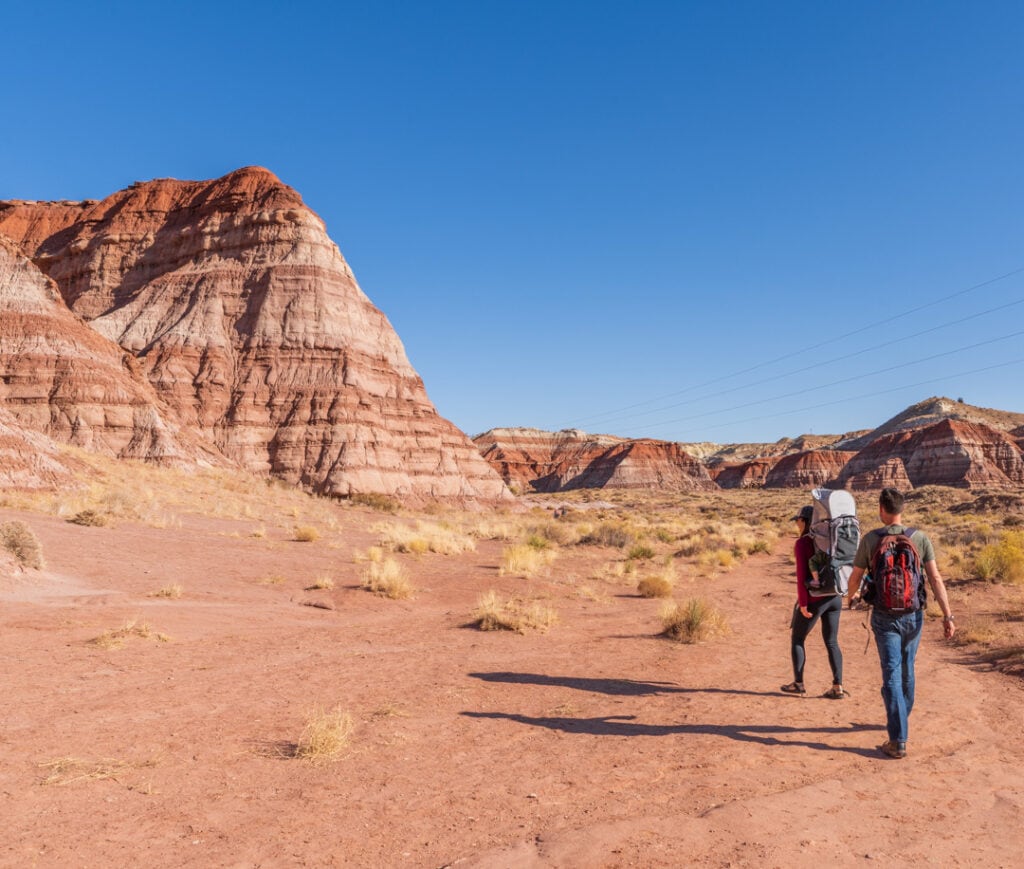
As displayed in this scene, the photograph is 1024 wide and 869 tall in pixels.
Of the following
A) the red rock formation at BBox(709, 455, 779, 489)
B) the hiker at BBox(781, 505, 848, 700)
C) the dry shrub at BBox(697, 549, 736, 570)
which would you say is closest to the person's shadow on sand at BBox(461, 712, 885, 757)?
the hiker at BBox(781, 505, 848, 700)

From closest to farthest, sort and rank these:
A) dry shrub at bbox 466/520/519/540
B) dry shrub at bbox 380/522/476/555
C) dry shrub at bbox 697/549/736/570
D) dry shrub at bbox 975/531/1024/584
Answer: dry shrub at bbox 975/531/1024/584 < dry shrub at bbox 697/549/736/570 < dry shrub at bbox 380/522/476/555 < dry shrub at bbox 466/520/519/540

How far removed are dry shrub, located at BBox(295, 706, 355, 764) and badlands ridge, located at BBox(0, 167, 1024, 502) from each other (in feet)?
67.7

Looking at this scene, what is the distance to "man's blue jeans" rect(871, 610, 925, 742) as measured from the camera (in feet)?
17.1

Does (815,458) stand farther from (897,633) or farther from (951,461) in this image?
(897,633)

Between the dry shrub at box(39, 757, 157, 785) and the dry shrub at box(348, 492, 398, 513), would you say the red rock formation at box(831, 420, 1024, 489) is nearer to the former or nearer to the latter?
the dry shrub at box(348, 492, 398, 513)

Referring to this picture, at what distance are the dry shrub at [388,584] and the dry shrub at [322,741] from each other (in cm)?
773

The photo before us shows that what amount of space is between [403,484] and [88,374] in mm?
16581

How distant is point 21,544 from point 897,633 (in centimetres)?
1305

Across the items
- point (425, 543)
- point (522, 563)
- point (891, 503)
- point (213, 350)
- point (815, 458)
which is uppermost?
point (213, 350)

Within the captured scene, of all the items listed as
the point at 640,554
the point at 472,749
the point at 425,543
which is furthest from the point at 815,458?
the point at 472,749

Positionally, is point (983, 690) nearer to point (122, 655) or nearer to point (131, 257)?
point (122, 655)

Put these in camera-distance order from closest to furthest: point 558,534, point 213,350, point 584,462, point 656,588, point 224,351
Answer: point 656,588, point 558,534, point 213,350, point 224,351, point 584,462

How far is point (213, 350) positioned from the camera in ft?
130

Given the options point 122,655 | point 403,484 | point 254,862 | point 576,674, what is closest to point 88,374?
point 403,484
